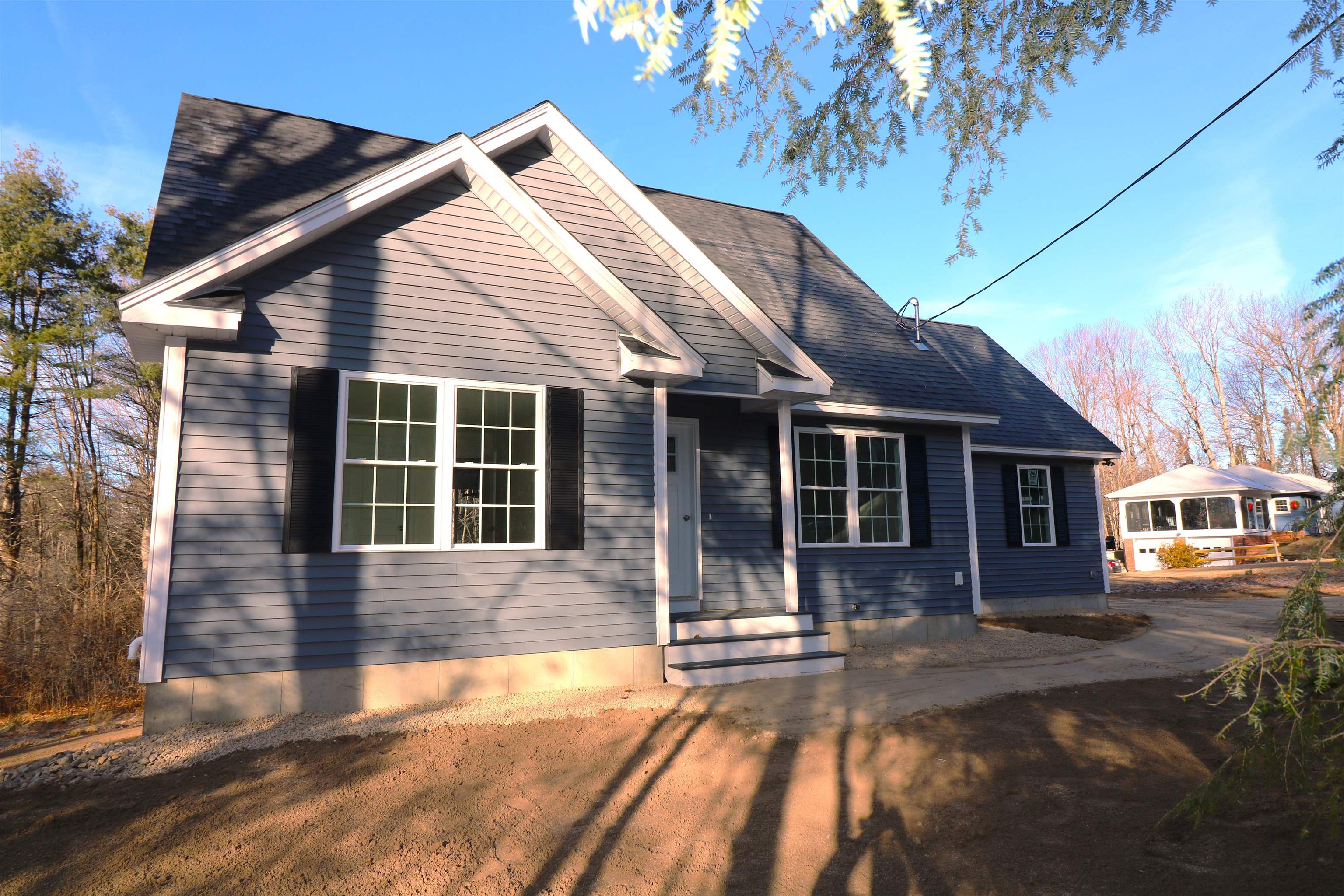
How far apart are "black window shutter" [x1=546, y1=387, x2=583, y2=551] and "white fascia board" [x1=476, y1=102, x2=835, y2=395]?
2283 mm

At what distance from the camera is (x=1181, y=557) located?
25.3 metres

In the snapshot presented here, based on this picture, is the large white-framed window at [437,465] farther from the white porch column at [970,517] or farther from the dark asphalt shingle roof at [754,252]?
the white porch column at [970,517]

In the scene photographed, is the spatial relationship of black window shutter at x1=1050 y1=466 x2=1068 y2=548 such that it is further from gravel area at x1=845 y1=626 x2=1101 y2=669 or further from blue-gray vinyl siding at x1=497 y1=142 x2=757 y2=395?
blue-gray vinyl siding at x1=497 y1=142 x2=757 y2=395

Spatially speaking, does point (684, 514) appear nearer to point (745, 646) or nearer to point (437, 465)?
point (745, 646)

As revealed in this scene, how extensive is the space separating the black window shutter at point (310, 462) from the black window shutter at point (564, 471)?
1.89 meters

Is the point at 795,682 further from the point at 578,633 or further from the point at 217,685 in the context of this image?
the point at 217,685

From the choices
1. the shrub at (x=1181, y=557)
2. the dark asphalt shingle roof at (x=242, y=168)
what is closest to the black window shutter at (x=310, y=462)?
the dark asphalt shingle roof at (x=242, y=168)

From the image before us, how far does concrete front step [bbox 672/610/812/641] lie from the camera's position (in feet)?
26.7

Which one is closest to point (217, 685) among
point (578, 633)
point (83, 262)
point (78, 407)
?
point (578, 633)

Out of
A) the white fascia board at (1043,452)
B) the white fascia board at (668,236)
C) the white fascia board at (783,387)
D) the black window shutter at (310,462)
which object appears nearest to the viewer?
the black window shutter at (310,462)

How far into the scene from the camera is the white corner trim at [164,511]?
6.07 m

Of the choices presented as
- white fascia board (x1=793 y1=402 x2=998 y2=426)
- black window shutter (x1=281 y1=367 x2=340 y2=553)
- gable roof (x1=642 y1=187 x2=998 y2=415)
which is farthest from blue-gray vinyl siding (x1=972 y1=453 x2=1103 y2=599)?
black window shutter (x1=281 y1=367 x2=340 y2=553)

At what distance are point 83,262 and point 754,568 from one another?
17453mm

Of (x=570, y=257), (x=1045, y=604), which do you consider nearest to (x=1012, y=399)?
(x=1045, y=604)
